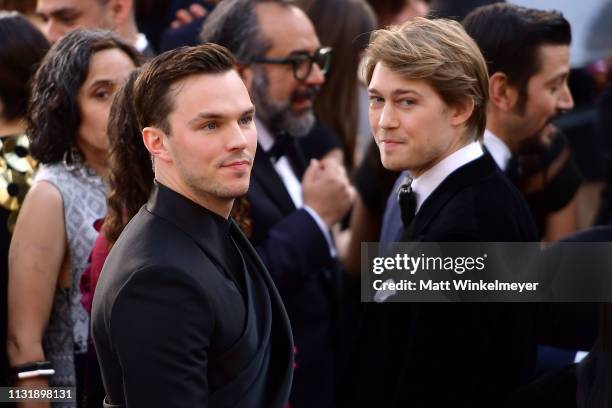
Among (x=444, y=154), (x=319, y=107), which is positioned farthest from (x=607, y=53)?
(x=444, y=154)

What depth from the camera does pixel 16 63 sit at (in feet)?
12.6

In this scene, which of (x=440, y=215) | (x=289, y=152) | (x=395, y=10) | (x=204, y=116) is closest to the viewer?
(x=204, y=116)

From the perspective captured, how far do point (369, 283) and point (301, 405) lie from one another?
2.74 ft

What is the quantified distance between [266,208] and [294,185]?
1.10ft

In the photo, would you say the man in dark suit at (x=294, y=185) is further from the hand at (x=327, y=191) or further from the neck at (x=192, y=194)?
the neck at (x=192, y=194)

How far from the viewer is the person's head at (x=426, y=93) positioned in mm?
3188

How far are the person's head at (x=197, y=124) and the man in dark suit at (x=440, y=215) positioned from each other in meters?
0.79

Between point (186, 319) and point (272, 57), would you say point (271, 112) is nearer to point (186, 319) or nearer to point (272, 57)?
point (272, 57)

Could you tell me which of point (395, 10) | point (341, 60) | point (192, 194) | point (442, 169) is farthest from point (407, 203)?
point (395, 10)

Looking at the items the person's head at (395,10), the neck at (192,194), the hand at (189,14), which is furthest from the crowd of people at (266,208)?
the person's head at (395,10)

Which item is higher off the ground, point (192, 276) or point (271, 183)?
point (271, 183)

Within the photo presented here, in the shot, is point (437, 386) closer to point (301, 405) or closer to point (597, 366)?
point (597, 366)

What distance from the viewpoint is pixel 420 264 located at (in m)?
3.14

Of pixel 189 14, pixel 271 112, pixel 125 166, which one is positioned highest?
pixel 189 14
